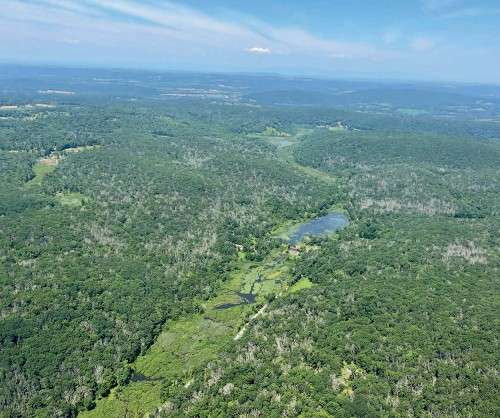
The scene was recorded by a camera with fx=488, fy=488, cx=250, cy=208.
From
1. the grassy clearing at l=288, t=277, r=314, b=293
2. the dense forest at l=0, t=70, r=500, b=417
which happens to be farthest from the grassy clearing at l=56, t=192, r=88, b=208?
the grassy clearing at l=288, t=277, r=314, b=293

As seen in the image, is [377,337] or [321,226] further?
[321,226]

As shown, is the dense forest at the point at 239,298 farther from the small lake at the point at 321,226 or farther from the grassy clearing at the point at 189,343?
the small lake at the point at 321,226

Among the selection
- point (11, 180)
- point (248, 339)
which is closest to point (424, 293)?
point (248, 339)

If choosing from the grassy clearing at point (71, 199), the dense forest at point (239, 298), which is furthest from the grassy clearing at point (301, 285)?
the grassy clearing at point (71, 199)

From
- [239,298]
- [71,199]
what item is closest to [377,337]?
[239,298]

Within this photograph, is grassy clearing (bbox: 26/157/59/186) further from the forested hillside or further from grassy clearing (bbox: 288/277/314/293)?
the forested hillside

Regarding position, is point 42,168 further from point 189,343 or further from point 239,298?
point 189,343
